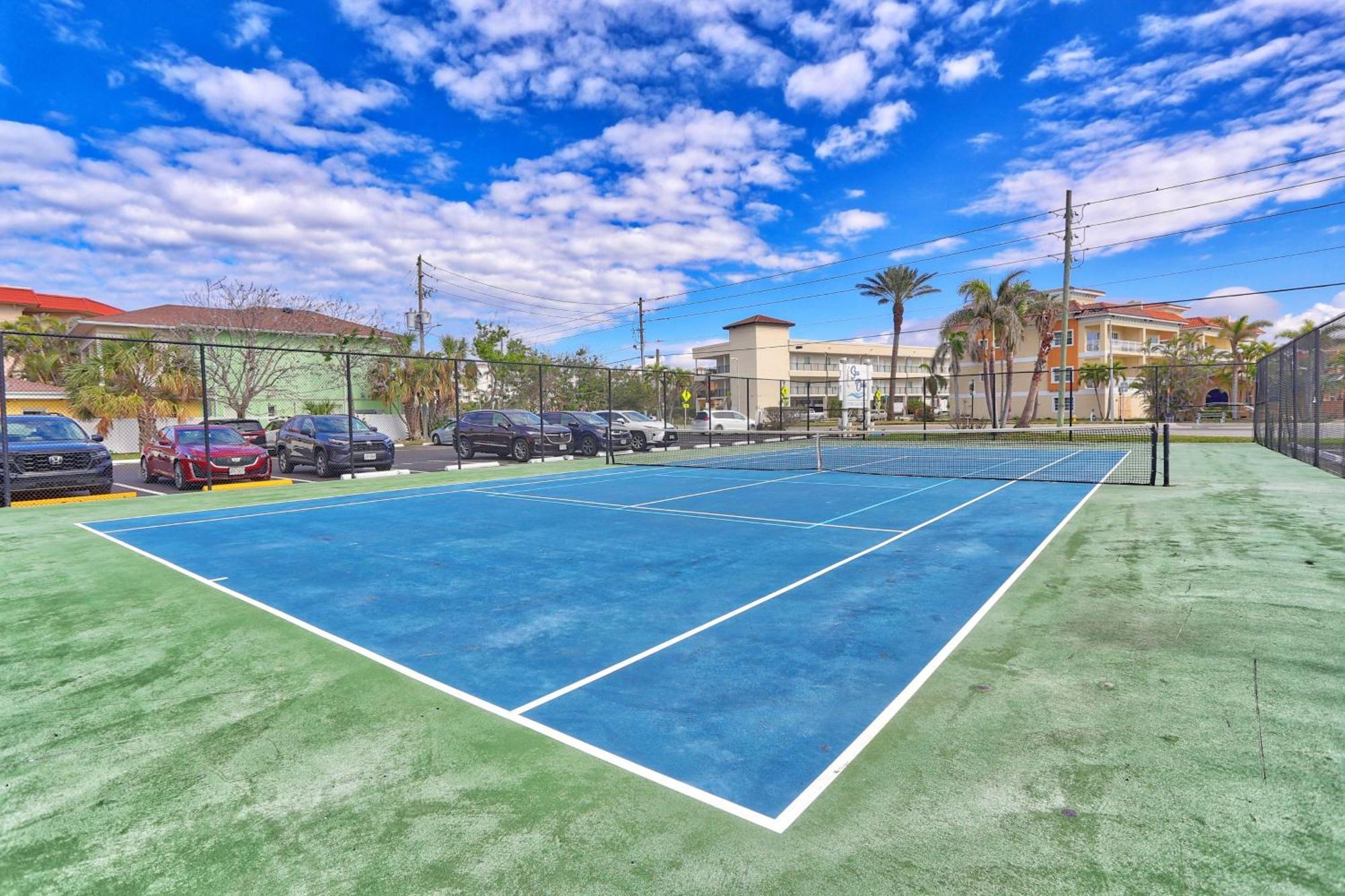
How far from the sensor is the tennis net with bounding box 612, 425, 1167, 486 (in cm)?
1673

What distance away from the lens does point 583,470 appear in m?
19.5

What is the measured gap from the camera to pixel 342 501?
1324cm

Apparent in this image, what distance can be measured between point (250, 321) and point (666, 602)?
4071 centimetres

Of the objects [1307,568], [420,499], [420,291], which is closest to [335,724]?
[1307,568]

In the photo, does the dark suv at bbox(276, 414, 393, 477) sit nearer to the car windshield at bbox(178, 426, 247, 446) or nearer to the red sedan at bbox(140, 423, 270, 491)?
the red sedan at bbox(140, 423, 270, 491)

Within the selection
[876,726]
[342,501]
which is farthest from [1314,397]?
[342,501]

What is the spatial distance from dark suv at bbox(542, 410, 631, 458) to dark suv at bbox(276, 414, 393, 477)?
22.5ft

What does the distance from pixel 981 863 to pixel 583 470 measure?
17471 millimetres

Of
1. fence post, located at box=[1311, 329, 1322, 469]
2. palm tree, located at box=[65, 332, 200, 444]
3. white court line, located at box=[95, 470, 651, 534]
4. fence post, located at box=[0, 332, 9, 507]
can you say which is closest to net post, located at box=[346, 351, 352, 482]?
white court line, located at box=[95, 470, 651, 534]

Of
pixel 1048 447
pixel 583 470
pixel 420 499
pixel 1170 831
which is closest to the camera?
pixel 1170 831

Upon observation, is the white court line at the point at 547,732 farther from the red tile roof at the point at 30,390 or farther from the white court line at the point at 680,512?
the red tile roof at the point at 30,390

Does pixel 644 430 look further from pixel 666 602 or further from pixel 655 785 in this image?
pixel 655 785

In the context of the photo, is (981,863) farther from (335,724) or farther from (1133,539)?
(1133,539)

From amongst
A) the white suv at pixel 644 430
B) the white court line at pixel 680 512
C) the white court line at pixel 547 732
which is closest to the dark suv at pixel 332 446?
the white court line at pixel 680 512
